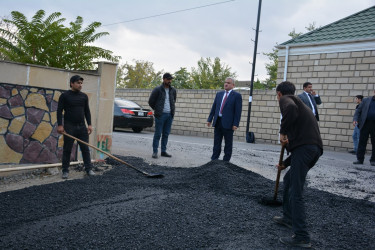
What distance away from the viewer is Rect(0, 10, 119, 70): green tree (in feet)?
38.6

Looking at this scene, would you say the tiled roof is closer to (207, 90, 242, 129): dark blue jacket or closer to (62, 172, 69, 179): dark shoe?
(207, 90, 242, 129): dark blue jacket

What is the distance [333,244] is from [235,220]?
104cm

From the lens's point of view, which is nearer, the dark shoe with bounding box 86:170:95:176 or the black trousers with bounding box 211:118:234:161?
the dark shoe with bounding box 86:170:95:176

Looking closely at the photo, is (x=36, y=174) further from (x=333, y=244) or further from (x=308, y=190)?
(x=333, y=244)

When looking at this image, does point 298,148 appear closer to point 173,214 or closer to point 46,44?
point 173,214

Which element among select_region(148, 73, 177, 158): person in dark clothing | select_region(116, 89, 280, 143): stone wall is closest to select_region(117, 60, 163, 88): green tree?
select_region(116, 89, 280, 143): stone wall

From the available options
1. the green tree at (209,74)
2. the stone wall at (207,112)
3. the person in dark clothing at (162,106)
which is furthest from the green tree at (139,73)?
the person in dark clothing at (162,106)

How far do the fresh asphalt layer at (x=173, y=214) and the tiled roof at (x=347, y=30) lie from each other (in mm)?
8735

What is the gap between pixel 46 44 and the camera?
12.0 m

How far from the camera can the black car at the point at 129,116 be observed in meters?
15.3

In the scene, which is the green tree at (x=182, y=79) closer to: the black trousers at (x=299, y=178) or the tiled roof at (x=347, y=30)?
the tiled roof at (x=347, y=30)

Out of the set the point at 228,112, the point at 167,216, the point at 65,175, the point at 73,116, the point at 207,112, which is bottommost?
the point at 65,175

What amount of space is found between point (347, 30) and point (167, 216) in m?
12.7

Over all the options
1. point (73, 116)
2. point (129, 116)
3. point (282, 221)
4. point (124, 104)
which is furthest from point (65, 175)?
point (124, 104)
